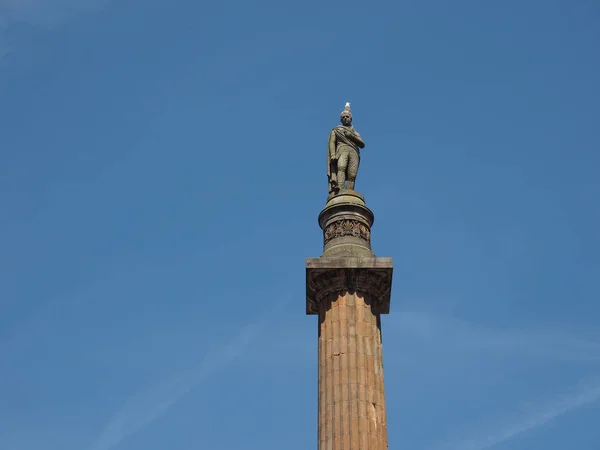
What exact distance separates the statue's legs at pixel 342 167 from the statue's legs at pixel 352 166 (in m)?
0.14

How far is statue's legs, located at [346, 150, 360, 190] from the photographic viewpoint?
94.0 feet

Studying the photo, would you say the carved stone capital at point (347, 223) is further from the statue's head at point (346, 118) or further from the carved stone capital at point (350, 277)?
the statue's head at point (346, 118)

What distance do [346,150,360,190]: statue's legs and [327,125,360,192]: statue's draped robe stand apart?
288mm

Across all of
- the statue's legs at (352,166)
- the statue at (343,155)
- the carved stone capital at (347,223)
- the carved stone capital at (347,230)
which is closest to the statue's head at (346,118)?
the statue at (343,155)

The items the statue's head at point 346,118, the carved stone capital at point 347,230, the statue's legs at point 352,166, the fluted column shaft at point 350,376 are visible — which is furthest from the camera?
the statue's head at point 346,118

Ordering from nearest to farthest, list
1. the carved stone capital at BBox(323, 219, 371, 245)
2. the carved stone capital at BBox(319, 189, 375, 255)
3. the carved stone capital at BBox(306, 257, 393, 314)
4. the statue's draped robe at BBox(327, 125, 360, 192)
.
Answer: the carved stone capital at BBox(306, 257, 393, 314) → the carved stone capital at BBox(319, 189, 375, 255) → the carved stone capital at BBox(323, 219, 371, 245) → the statue's draped robe at BBox(327, 125, 360, 192)

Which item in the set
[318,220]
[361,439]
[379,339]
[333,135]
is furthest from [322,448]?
[333,135]

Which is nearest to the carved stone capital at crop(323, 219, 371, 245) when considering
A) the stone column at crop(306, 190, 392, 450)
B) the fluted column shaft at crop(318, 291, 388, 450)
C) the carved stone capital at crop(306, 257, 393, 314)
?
the stone column at crop(306, 190, 392, 450)

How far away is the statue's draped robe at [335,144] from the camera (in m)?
28.9

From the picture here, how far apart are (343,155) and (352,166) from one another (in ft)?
1.35

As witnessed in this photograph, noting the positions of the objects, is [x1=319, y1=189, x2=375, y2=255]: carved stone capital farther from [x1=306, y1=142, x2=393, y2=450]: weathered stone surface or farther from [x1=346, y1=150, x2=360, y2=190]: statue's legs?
[x1=346, y1=150, x2=360, y2=190]: statue's legs

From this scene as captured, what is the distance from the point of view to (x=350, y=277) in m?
25.9

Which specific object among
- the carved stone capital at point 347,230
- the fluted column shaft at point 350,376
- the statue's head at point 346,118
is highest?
the statue's head at point 346,118


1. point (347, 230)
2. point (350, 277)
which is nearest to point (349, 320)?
point (350, 277)
